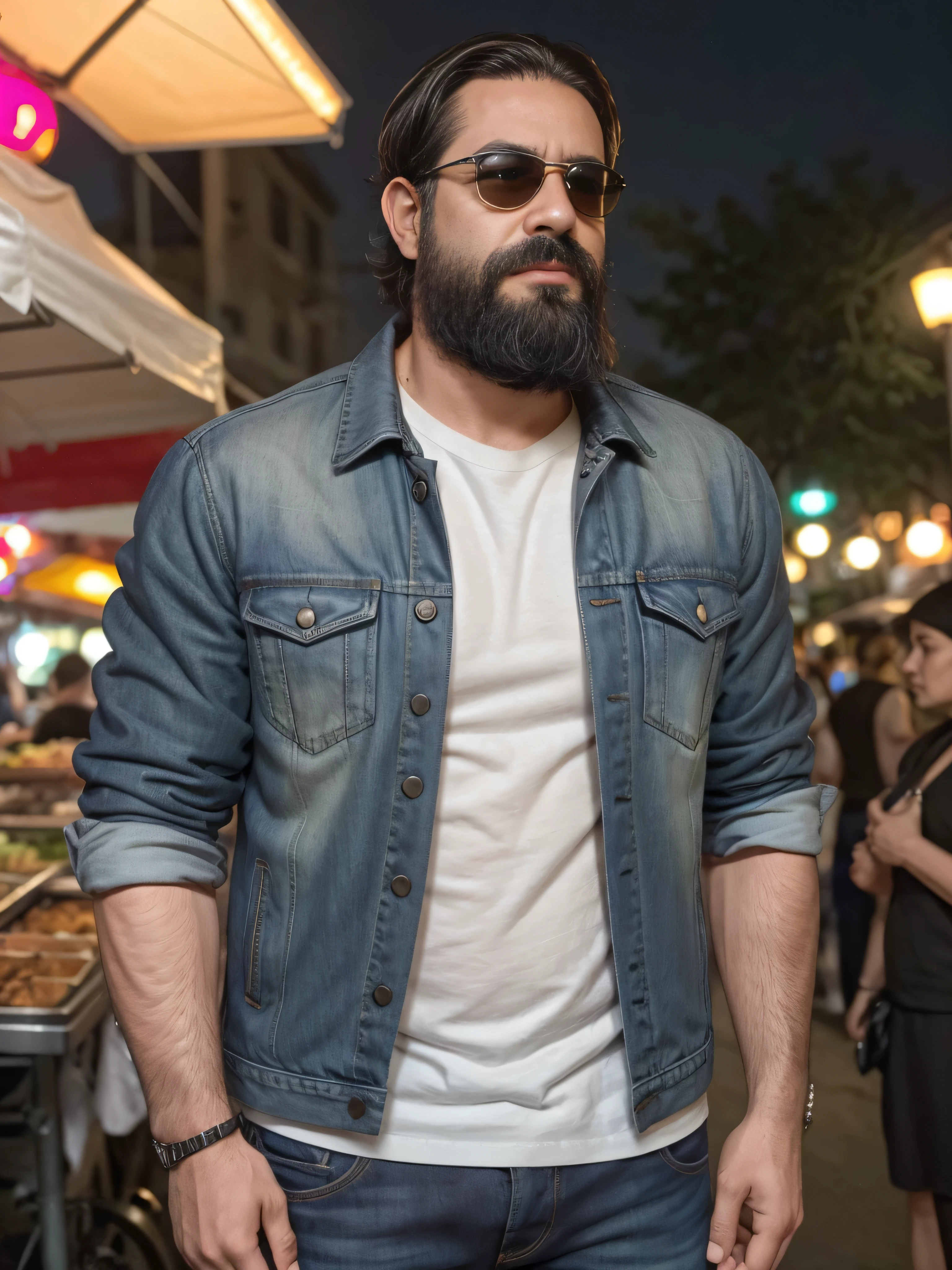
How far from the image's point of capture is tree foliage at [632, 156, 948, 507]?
7.55m

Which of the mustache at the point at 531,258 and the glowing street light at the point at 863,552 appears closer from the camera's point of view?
the mustache at the point at 531,258

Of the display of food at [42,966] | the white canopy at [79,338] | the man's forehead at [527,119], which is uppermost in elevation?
the white canopy at [79,338]

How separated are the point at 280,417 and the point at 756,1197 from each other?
1232mm

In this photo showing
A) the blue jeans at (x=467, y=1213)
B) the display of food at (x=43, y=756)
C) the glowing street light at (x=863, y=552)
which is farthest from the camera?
the glowing street light at (x=863, y=552)

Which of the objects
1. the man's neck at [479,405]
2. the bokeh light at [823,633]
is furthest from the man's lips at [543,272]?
the bokeh light at [823,633]

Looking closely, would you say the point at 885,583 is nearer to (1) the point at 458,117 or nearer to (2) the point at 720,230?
(2) the point at 720,230

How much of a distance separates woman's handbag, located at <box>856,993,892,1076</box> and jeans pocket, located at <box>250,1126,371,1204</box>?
220 centimetres

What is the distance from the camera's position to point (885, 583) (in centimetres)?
835

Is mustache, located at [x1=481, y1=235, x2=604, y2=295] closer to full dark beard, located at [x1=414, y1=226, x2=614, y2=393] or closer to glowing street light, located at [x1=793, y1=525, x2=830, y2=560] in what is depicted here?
full dark beard, located at [x1=414, y1=226, x2=614, y2=393]

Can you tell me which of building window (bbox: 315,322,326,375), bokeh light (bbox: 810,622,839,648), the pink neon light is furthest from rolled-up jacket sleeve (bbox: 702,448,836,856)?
bokeh light (bbox: 810,622,839,648)

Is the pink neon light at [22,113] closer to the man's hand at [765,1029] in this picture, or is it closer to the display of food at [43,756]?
the man's hand at [765,1029]

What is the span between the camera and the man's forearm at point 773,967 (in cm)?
155

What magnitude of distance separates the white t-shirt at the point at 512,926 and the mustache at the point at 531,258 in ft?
1.20

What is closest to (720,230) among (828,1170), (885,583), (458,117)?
(885,583)
